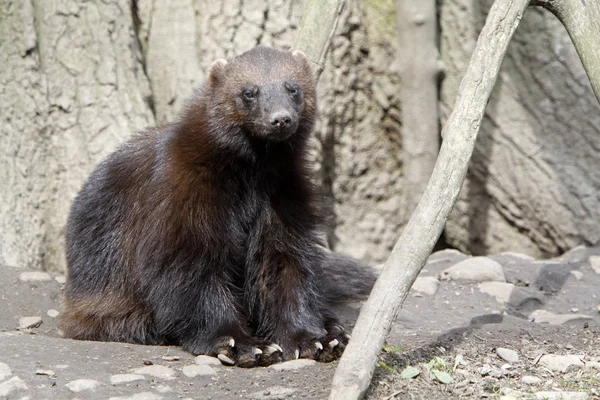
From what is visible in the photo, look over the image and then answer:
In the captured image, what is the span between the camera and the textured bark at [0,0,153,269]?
6.33 metres

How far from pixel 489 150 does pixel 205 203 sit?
135 inches

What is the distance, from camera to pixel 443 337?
448 centimetres

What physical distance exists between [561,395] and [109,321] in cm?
261

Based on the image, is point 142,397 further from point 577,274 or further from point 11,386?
point 577,274

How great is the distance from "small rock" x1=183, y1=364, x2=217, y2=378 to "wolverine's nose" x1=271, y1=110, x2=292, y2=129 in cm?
129

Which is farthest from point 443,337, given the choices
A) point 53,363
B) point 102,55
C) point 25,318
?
point 102,55

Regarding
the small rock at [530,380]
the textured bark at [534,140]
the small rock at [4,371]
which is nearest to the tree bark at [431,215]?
the small rock at [530,380]

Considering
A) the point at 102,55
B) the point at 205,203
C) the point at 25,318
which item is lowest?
the point at 25,318

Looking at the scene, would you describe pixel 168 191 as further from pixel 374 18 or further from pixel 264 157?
pixel 374 18

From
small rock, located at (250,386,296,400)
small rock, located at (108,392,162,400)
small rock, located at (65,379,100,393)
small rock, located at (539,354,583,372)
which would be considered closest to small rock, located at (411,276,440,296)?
small rock, located at (539,354,583,372)

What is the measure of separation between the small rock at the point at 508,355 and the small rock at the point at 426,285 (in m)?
1.52

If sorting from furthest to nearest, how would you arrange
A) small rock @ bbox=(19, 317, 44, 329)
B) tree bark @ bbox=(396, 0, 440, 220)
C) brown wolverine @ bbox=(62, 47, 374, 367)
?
tree bark @ bbox=(396, 0, 440, 220) < small rock @ bbox=(19, 317, 44, 329) < brown wolverine @ bbox=(62, 47, 374, 367)

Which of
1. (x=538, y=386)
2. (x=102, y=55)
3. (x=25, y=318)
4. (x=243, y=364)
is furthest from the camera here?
(x=102, y=55)

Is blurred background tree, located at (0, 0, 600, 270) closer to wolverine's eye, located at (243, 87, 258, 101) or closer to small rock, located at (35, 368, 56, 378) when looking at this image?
wolverine's eye, located at (243, 87, 258, 101)
